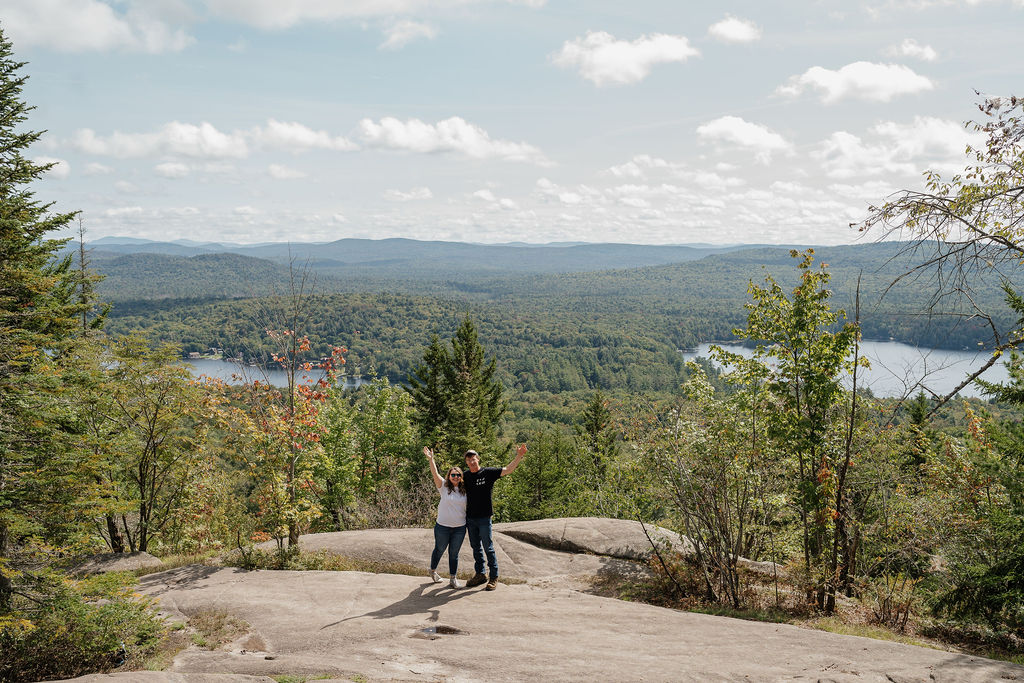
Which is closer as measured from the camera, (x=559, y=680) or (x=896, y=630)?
(x=559, y=680)

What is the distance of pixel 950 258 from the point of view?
7.19 m

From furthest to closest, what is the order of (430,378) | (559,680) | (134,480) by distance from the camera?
(430,378) < (134,480) < (559,680)

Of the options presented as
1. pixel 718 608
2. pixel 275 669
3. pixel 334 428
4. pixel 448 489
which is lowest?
pixel 334 428

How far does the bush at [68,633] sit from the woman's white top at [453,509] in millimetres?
4411

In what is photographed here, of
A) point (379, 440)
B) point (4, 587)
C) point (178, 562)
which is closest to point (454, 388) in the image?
point (379, 440)

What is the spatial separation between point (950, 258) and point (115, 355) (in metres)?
19.1

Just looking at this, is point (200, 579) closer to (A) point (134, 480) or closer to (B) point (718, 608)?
(A) point (134, 480)

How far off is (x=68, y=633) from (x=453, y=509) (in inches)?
215

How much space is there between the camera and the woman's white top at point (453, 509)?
32.4 ft

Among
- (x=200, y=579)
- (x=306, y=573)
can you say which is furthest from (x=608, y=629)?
(x=200, y=579)

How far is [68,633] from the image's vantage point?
7250 millimetres

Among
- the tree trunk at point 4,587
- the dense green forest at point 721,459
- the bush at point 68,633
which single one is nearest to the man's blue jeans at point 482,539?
the dense green forest at point 721,459

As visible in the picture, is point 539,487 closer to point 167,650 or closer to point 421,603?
point 421,603

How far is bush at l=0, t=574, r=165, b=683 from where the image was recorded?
696 cm
